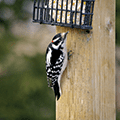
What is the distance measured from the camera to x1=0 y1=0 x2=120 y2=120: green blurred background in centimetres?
285

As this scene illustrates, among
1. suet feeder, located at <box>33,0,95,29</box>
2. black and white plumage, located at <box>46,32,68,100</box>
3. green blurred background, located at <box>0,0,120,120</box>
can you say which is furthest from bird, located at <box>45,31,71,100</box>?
green blurred background, located at <box>0,0,120,120</box>

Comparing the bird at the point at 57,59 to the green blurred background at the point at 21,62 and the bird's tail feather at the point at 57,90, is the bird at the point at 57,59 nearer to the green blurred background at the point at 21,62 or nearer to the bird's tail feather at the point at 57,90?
the bird's tail feather at the point at 57,90

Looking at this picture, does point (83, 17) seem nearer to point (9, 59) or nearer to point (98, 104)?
point (98, 104)

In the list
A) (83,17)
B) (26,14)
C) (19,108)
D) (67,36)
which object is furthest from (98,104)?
(26,14)

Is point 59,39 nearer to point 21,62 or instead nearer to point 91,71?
point 91,71

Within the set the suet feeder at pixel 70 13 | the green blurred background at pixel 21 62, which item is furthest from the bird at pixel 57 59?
the green blurred background at pixel 21 62

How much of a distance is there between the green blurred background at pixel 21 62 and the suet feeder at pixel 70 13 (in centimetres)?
135

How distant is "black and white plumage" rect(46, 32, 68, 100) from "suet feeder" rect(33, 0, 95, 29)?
12 cm

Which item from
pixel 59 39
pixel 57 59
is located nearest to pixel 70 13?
pixel 59 39

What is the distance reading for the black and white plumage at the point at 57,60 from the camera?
1457 mm

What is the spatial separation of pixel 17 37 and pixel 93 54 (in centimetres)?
173

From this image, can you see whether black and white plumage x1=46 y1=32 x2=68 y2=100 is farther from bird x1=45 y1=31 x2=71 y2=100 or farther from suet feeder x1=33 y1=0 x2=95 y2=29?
suet feeder x1=33 y1=0 x2=95 y2=29

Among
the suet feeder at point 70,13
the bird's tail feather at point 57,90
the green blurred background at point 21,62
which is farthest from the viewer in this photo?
the green blurred background at point 21,62

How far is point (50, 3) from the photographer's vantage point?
4.82 feet
